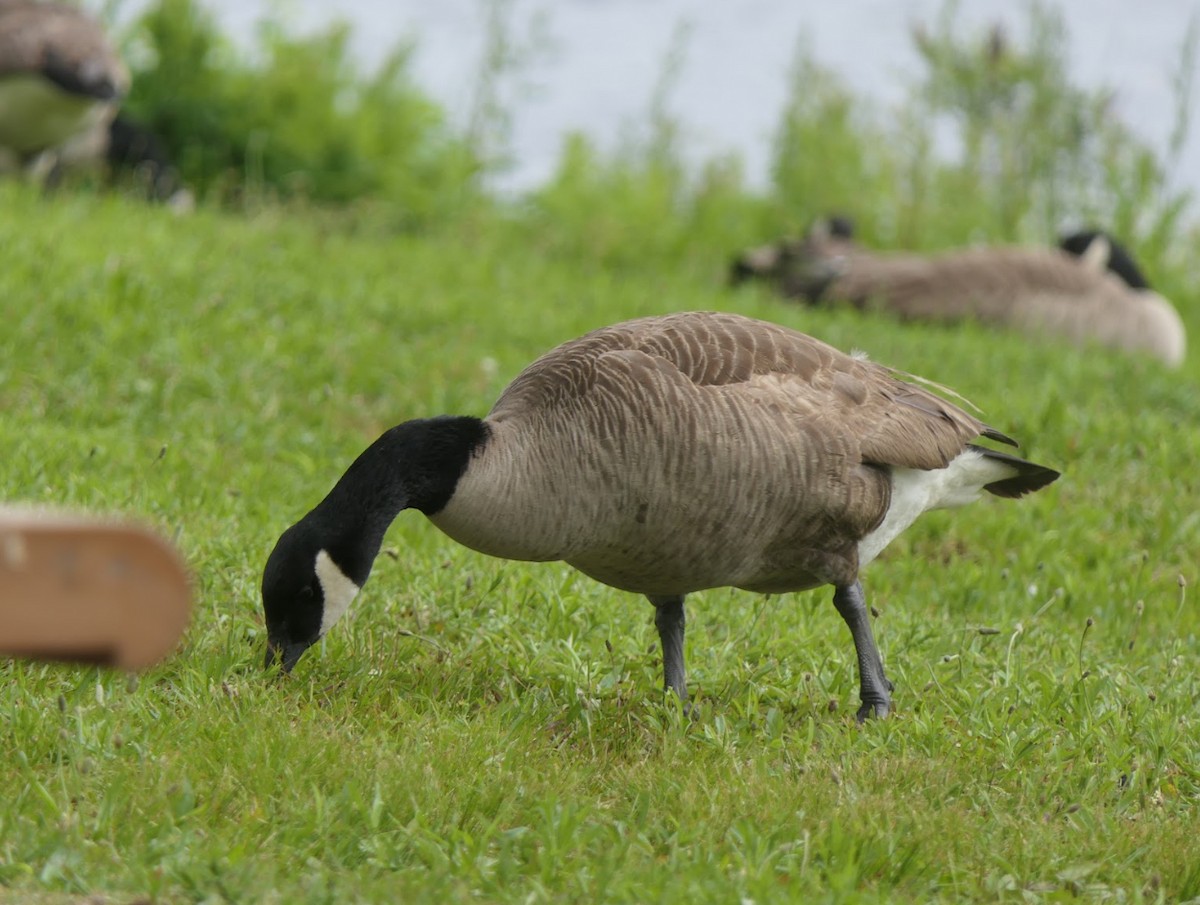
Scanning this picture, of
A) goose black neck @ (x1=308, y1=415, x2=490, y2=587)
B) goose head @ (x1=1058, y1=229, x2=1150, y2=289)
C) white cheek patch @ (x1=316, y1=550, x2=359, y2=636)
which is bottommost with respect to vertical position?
white cheek patch @ (x1=316, y1=550, x2=359, y2=636)

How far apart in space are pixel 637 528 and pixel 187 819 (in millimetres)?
1626

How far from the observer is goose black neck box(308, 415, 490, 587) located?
462 cm

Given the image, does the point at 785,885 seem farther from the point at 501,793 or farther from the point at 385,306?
the point at 385,306

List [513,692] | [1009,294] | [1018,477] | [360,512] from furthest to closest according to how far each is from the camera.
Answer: [1009,294] < [1018,477] < [513,692] < [360,512]

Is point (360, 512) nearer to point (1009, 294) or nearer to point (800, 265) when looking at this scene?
point (800, 265)

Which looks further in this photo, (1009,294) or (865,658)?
(1009,294)

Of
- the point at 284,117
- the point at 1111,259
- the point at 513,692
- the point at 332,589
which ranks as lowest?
the point at 513,692

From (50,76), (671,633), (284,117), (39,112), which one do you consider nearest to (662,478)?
(671,633)

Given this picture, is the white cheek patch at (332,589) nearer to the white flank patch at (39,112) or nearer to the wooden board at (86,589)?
the wooden board at (86,589)

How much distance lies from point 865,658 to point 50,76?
8.77 meters

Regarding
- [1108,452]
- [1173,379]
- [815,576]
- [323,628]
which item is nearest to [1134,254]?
[1173,379]

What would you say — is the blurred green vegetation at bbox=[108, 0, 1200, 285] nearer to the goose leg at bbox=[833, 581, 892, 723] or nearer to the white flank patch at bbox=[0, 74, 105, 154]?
the white flank patch at bbox=[0, 74, 105, 154]

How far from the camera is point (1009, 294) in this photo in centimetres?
1272

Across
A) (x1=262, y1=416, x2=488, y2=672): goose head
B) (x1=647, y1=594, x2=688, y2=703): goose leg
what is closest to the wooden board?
(x1=262, y1=416, x2=488, y2=672): goose head
